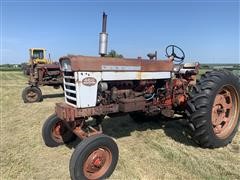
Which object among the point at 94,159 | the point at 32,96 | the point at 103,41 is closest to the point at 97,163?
the point at 94,159

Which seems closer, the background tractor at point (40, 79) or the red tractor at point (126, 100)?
the red tractor at point (126, 100)

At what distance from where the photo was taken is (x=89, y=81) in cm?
383

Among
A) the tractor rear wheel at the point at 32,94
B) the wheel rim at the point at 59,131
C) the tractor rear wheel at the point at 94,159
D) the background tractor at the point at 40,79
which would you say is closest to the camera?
the tractor rear wheel at the point at 94,159

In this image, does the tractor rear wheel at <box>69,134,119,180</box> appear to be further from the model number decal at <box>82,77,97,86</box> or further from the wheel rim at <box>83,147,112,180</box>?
the model number decal at <box>82,77,97,86</box>

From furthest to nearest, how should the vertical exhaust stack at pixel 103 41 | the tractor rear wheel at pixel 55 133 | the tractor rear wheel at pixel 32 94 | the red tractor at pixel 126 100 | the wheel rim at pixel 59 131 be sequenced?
the tractor rear wheel at pixel 32 94 → the wheel rim at pixel 59 131 → the tractor rear wheel at pixel 55 133 → the vertical exhaust stack at pixel 103 41 → the red tractor at pixel 126 100

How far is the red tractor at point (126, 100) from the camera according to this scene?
143 inches

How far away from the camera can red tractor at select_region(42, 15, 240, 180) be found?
3.62m

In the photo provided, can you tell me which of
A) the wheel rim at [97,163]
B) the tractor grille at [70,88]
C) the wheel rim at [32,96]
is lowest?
the wheel rim at [32,96]

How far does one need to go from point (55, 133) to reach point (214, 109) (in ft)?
9.56

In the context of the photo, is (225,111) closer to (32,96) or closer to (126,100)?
(126,100)

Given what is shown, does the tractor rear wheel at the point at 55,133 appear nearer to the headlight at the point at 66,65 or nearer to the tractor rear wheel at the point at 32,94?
the headlight at the point at 66,65

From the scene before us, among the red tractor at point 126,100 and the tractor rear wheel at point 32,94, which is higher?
the red tractor at point 126,100

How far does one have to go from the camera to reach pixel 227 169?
3.75m

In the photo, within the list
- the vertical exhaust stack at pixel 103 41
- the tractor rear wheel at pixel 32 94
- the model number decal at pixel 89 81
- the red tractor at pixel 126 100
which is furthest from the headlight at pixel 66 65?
the tractor rear wheel at pixel 32 94
